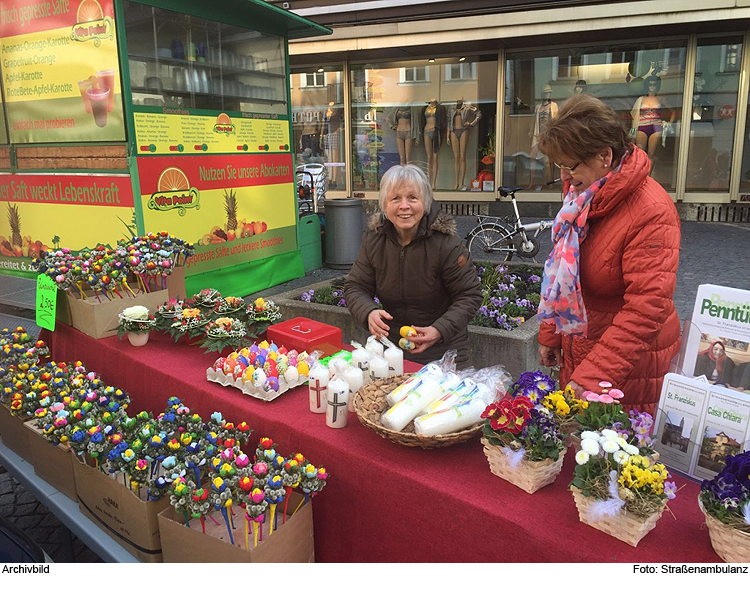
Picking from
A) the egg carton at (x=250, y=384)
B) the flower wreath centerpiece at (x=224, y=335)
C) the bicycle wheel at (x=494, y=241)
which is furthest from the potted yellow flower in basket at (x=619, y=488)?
the bicycle wheel at (x=494, y=241)

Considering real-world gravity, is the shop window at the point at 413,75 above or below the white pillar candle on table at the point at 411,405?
above

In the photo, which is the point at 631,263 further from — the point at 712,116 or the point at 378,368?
the point at 712,116

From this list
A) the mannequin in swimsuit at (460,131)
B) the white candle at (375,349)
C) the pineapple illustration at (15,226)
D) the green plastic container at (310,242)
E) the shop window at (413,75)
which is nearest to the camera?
the white candle at (375,349)

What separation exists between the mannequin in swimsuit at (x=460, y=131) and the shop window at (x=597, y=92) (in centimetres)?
79

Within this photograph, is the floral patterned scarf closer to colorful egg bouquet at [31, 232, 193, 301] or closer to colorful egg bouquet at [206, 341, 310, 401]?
colorful egg bouquet at [206, 341, 310, 401]

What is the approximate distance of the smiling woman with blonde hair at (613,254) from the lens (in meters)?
1.81

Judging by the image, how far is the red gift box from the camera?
2.57 m

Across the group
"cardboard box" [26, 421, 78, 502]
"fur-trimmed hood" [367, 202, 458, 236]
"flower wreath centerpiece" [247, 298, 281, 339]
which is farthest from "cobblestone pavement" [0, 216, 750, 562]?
"fur-trimmed hood" [367, 202, 458, 236]

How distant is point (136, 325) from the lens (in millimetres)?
2783

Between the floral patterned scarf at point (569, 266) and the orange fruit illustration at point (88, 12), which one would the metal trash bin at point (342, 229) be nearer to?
the orange fruit illustration at point (88, 12)

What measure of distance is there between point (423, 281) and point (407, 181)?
0.49m

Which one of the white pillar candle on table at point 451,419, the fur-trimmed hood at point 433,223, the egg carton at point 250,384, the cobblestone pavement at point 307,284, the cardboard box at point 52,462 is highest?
the fur-trimmed hood at point 433,223

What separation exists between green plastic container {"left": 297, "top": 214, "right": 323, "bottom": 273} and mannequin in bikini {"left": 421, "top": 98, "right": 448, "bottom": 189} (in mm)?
5211

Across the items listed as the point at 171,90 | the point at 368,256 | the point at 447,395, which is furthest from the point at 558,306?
the point at 171,90
